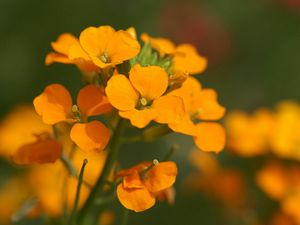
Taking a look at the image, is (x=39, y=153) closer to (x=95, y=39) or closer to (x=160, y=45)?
(x=95, y=39)

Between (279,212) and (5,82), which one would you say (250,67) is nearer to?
(5,82)

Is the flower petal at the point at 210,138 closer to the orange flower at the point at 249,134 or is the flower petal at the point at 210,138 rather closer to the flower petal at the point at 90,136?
the flower petal at the point at 90,136

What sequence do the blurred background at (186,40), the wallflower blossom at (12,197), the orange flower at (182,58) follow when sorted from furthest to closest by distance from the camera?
the blurred background at (186,40) < the wallflower blossom at (12,197) < the orange flower at (182,58)

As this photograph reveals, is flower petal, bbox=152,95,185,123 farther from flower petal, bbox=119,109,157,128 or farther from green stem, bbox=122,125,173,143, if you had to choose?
green stem, bbox=122,125,173,143

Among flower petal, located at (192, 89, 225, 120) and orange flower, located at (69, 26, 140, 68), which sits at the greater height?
orange flower, located at (69, 26, 140, 68)

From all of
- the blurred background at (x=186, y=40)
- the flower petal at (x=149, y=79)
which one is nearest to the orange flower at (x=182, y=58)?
the flower petal at (x=149, y=79)

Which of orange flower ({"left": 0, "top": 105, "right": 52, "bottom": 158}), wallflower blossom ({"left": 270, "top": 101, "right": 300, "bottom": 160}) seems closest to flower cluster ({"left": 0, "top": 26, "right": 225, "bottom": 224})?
wallflower blossom ({"left": 270, "top": 101, "right": 300, "bottom": 160})

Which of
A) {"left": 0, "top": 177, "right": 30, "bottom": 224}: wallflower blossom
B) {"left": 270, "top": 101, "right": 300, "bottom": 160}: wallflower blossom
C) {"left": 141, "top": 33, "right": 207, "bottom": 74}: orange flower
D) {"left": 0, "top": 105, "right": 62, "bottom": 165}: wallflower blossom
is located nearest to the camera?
{"left": 0, "top": 105, "right": 62, "bottom": 165}: wallflower blossom

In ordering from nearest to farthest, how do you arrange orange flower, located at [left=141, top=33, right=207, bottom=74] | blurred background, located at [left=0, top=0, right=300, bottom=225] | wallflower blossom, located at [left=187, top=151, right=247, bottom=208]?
orange flower, located at [left=141, top=33, right=207, bottom=74] < wallflower blossom, located at [left=187, top=151, right=247, bottom=208] < blurred background, located at [left=0, top=0, right=300, bottom=225]
